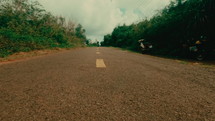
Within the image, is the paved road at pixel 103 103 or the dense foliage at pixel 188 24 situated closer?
the paved road at pixel 103 103

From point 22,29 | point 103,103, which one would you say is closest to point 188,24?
point 103,103

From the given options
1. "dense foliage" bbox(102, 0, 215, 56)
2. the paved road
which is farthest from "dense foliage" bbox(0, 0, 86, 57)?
"dense foliage" bbox(102, 0, 215, 56)

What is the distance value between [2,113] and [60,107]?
0.51 meters

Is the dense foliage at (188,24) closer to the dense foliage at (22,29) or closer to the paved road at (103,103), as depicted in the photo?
the paved road at (103,103)

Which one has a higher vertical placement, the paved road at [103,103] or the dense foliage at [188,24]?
the dense foliage at [188,24]

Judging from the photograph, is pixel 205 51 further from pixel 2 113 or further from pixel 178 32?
pixel 2 113

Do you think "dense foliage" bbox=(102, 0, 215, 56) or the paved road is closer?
the paved road

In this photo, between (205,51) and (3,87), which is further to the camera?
(205,51)

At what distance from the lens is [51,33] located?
16.1 m

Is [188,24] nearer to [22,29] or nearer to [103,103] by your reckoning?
[103,103]

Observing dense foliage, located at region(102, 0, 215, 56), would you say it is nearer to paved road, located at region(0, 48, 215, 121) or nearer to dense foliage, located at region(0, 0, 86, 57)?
paved road, located at region(0, 48, 215, 121)

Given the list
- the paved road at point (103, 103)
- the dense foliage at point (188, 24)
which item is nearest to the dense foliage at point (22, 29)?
the paved road at point (103, 103)

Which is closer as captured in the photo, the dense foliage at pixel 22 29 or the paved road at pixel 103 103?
the paved road at pixel 103 103

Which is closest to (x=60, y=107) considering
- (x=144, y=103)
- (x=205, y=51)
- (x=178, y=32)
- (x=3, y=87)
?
(x=144, y=103)
